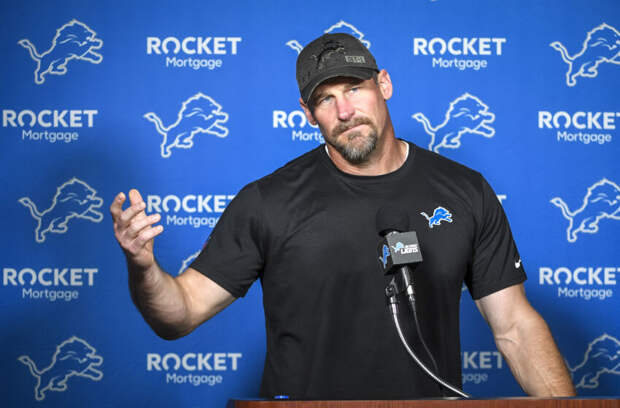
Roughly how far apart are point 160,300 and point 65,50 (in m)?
1.54

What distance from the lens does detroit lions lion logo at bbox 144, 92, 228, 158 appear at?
2.67 metres

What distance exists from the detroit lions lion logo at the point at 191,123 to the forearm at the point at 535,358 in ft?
4.74

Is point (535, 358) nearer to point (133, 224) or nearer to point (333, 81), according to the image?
point (333, 81)

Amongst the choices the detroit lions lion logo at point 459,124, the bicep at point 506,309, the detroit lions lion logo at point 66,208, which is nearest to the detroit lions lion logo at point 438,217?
the bicep at point 506,309

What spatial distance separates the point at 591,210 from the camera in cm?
270

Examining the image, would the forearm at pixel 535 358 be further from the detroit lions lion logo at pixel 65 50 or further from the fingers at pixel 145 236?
the detroit lions lion logo at pixel 65 50

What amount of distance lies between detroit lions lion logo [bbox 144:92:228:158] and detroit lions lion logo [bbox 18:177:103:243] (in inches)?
13.2

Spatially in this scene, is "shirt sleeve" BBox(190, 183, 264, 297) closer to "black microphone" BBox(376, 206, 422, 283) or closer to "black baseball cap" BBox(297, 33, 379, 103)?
"black baseball cap" BBox(297, 33, 379, 103)

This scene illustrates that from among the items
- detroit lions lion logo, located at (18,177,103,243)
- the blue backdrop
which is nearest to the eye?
the blue backdrop

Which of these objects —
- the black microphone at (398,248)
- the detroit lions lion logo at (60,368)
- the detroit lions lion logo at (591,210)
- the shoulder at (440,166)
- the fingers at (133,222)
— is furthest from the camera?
the detroit lions lion logo at (591,210)

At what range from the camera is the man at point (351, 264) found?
65.9 inches

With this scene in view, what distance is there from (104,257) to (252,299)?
60cm

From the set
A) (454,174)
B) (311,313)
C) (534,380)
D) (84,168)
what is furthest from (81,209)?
(534,380)

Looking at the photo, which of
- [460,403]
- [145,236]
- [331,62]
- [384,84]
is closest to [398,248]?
[460,403]
